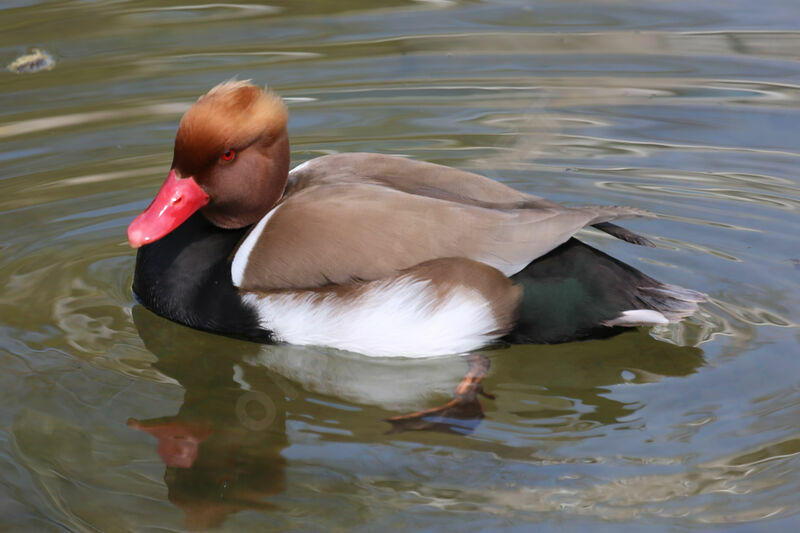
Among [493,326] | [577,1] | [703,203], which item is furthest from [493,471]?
[577,1]

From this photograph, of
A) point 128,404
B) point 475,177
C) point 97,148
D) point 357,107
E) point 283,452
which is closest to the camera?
point 283,452

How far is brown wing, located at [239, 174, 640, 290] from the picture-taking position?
13.8 ft

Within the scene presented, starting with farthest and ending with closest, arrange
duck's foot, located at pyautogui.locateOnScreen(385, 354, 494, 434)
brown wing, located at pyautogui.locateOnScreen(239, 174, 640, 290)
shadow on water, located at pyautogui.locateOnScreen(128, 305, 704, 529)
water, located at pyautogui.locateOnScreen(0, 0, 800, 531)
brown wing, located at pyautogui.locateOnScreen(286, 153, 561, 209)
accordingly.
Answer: brown wing, located at pyautogui.locateOnScreen(286, 153, 561, 209) → brown wing, located at pyautogui.locateOnScreen(239, 174, 640, 290) → duck's foot, located at pyautogui.locateOnScreen(385, 354, 494, 434) → shadow on water, located at pyautogui.locateOnScreen(128, 305, 704, 529) → water, located at pyautogui.locateOnScreen(0, 0, 800, 531)

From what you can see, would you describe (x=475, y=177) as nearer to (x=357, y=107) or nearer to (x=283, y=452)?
(x=283, y=452)

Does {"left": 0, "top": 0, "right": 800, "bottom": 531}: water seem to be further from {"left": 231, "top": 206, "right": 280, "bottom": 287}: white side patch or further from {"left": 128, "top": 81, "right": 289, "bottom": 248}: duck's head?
{"left": 128, "top": 81, "right": 289, "bottom": 248}: duck's head

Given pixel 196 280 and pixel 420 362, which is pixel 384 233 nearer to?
pixel 420 362

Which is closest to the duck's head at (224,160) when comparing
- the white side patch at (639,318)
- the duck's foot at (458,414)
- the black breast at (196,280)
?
the black breast at (196,280)

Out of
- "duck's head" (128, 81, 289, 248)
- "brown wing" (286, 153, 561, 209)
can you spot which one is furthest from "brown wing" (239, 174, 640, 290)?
"duck's head" (128, 81, 289, 248)

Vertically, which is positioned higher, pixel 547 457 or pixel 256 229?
pixel 256 229

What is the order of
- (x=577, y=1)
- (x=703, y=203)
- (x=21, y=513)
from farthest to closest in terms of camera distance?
(x=577, y=1) < (x=703, y=203) < (x=21, y=513)

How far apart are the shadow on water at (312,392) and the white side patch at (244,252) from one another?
34 centimetres

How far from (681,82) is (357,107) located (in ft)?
6.63

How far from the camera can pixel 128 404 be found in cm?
420

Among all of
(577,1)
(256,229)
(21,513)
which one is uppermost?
(577,1)
